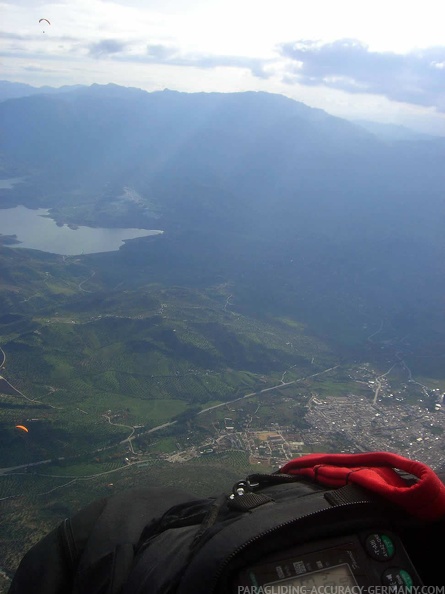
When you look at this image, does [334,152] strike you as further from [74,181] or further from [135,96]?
[135,96]

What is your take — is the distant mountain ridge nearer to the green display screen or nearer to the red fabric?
the red fabric

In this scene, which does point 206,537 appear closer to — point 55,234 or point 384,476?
point 384,476

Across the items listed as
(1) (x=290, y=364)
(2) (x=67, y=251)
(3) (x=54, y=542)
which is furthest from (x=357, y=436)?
(2) (x=67, y=251)

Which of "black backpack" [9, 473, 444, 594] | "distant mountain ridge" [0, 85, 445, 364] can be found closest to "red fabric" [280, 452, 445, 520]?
"black backpack" [9, 473, 444, 594]

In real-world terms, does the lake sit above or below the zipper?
below

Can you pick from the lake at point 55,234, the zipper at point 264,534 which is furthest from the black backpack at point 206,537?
the lake at point 55,234

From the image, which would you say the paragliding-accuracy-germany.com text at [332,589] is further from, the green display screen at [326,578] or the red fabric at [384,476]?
the red fabric at [384,476]
